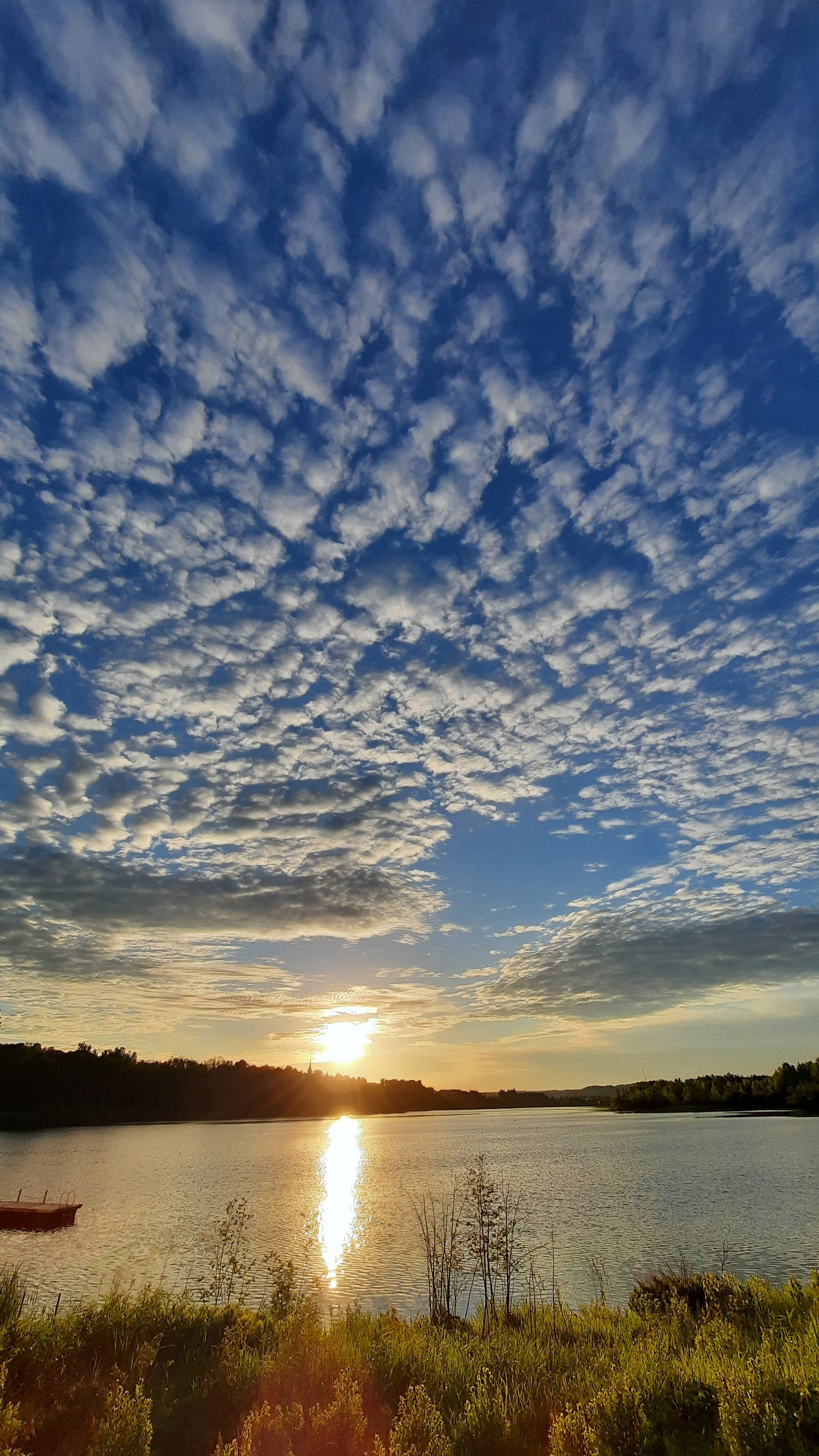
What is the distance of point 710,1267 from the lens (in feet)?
96.0

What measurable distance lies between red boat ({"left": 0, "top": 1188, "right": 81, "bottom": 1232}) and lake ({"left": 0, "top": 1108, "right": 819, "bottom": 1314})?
113 centimetres

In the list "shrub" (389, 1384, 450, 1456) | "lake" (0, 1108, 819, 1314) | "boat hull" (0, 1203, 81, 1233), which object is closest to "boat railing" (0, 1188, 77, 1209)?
"boat hull" (0, 1203, 81, 1233)

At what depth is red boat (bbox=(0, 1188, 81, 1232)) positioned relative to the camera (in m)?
43.0

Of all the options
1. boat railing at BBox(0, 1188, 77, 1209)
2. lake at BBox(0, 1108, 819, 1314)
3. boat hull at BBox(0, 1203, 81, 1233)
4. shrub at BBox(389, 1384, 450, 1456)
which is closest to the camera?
shrub at BBox(389, 1384, 450, 1456)

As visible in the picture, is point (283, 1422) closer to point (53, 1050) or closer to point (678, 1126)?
point (678, 1126)

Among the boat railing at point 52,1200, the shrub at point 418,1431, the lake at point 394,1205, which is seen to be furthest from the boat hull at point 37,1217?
the shrub at point 418,1431

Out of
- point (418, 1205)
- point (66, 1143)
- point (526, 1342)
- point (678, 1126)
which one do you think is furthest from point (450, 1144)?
point (526, 1342)

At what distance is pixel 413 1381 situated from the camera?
13.9 metres

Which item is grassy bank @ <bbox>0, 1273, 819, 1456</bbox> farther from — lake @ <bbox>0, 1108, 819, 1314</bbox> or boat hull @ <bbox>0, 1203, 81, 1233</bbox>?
boat hull @ <bbox>0, 1203, 81, 1233</bbox>

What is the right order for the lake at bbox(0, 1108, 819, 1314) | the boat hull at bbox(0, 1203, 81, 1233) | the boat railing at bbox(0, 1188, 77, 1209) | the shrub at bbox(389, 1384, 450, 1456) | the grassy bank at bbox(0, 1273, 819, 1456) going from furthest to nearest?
1. the boat railing at bbox(0, 1188, 77, 1209)
2. the boat hull at bbox(0, 1203, 81, 1233)
3. the lake at bbox(0, 1108, 819, 1314)
4. the grassy bank at bbox(0, 1273, 819, 1456)
5. the shrub at bbox(389, 1384, 450, 1456)

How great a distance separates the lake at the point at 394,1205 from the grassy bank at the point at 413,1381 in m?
6.70

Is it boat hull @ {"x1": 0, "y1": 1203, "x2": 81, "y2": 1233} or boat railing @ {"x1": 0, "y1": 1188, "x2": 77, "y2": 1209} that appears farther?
boat railing @ {"x1": 0, "y1": 1188, "x2": 77, "y2": 1209}

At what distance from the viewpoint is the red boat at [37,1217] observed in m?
43.0

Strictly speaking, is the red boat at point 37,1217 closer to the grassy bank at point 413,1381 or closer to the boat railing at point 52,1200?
the boat railing at point 52,1200
